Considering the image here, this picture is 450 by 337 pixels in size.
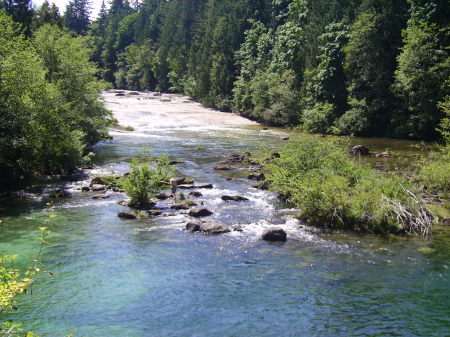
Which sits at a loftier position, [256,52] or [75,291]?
→ [256,52]

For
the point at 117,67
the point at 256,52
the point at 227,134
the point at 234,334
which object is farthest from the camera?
the point at 117,67

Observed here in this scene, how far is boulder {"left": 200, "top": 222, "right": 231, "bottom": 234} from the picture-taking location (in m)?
18.1

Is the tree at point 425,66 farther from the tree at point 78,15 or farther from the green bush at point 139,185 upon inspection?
the tree at point 78,15

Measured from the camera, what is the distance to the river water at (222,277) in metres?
11.1

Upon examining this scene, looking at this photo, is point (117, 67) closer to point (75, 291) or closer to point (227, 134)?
point (227, 134)

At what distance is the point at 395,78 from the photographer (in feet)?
153

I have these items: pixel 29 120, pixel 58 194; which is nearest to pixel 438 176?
pixel 58 194

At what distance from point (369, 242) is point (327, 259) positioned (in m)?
2.59

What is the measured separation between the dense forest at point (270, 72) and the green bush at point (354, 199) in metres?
7.86

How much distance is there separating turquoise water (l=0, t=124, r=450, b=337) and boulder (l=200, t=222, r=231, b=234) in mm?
444

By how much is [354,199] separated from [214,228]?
5.94m

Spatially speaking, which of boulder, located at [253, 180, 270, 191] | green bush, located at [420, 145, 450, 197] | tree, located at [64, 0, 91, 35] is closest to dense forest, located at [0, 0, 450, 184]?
boulder, located at [253, 180, 270, 191]

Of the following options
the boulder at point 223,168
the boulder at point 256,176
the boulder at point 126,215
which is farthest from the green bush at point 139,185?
the boulder at point 223,168

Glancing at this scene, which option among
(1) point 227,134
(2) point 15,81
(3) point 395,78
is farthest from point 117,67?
(2) point 15,81
